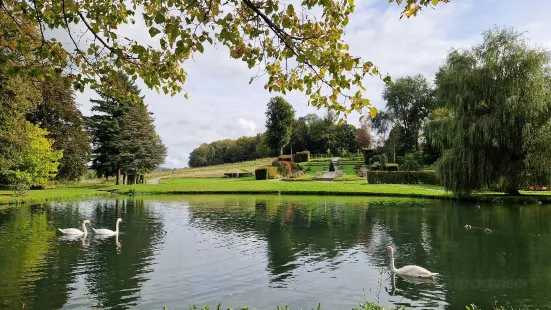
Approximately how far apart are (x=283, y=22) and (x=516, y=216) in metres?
22.1

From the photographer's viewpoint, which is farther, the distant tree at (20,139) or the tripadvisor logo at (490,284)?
the distant tree at (20,139)

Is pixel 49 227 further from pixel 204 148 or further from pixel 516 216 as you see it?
pixel 204 148

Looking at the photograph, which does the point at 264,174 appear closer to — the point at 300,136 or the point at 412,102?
the point at 412,102

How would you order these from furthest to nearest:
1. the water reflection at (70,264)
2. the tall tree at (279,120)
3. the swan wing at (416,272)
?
1. the tall tree at (279,120)
2. the swan wing at (416,272)
3. the water reflection at (70,264)

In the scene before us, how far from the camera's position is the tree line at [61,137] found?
26.6m

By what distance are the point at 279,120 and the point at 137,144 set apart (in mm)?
33422

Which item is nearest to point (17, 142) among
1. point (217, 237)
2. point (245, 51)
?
point (217, 237)

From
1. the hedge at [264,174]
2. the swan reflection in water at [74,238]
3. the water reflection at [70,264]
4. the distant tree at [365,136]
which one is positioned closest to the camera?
the water reflection at [70,264]

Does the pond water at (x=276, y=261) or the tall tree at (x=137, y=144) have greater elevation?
the tall tree at (x=137, y=144)

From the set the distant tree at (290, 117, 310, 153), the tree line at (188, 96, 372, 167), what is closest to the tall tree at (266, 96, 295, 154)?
the tree line at (188, 96, 372, 167)

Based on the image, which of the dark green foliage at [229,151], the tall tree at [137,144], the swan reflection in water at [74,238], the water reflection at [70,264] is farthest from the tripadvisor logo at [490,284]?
the dark green foliage at [229,151]

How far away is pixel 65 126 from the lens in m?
45.8

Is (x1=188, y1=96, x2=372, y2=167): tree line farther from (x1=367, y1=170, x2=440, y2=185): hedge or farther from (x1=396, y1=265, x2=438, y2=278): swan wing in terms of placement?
(x1=396, y1=265, x2=438, y2=278): swan wing

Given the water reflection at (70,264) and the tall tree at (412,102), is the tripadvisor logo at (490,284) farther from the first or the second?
the tall tree at (412,102)
